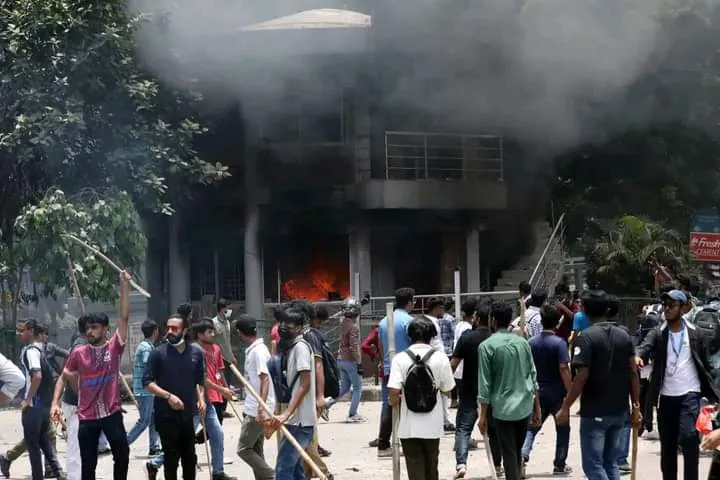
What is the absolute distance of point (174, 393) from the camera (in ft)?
23.6

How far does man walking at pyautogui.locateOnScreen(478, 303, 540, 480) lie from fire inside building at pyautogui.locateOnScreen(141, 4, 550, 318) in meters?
10.5

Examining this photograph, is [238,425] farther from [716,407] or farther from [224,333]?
[716,407]

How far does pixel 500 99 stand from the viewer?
1862 centimetres

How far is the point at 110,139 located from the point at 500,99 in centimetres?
676

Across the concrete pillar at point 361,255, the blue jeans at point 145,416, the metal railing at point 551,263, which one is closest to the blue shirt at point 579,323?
the blue jeans at point 145,416

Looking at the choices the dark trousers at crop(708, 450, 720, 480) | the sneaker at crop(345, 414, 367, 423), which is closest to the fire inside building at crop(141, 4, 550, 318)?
the sneaker at crop(345, 414, 367, 423)

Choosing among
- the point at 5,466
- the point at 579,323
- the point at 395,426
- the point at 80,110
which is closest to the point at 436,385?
the point at 395,426

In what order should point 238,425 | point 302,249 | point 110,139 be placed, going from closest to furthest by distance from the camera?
point 238,425 < point 110,139 < point 302,249

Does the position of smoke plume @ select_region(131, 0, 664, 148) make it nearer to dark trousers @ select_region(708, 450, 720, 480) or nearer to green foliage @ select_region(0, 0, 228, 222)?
green foliage @ select_region(0, 0, 228, 222)

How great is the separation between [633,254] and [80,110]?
34.5 feet

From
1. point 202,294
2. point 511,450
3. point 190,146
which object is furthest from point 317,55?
point 511,450

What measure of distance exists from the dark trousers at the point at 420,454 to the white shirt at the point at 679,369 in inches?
58.1

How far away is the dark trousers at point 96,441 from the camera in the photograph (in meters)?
6.97

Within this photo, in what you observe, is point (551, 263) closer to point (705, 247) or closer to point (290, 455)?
point (705, 247)
